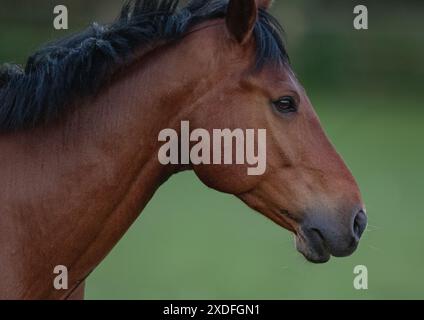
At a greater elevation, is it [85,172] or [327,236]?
[85,172]

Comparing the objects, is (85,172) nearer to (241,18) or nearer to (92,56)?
(92,56)

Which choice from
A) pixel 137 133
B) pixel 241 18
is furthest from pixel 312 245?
pixel 241 18

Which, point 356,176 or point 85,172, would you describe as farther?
point 356,176

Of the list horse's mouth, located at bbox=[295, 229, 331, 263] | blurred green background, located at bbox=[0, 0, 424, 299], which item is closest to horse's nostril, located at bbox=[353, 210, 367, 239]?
horse's mouth, located at bbox=[295, 229, 331, 263]

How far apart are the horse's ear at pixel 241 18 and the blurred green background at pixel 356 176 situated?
84 centimetres

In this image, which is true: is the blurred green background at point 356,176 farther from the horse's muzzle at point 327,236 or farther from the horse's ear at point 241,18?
the horse's ear at point 241,18

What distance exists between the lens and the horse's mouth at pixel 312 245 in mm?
3434

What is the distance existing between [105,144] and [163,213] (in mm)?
8658

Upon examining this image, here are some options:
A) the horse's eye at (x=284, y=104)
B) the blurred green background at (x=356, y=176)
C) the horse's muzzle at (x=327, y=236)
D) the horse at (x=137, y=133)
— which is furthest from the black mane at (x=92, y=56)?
the blurred green background at (x=356, y=176)

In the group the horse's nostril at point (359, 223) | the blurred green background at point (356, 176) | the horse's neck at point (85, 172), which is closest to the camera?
the horse's neck at point (85, 172)

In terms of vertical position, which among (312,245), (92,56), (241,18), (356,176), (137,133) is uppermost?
(356,176)

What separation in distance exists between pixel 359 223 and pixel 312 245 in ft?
0.59

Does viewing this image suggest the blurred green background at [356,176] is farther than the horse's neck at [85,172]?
Yes

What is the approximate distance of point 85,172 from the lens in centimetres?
335
